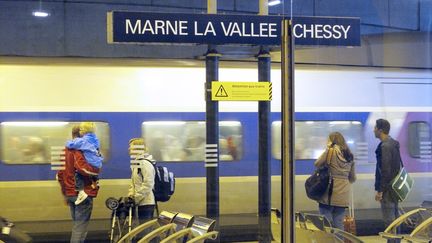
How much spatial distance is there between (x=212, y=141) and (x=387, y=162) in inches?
72.1

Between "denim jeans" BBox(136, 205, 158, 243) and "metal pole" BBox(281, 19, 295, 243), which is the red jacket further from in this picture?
"metal pole" BBox(281, 19, 295, 243)

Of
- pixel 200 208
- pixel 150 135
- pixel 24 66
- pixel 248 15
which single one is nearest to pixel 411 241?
pixel 248 15

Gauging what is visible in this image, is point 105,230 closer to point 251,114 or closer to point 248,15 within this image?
point 251,114

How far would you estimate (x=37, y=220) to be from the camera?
21.4ft

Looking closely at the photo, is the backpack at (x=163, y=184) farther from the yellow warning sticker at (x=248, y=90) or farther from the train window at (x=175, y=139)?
the yellow warning sticker at (x=248, y=90)

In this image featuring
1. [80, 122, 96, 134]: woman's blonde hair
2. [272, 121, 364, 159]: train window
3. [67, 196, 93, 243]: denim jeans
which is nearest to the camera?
[67, 196, 93, 243]: denim jeans

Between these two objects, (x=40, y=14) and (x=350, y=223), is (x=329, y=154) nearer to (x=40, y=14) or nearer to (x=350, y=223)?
(x=350, y=223)

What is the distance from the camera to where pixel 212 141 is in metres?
6.89

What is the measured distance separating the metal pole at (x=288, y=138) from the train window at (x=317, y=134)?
10.5 feet

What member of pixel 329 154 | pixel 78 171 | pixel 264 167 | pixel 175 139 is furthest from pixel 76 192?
pixel 329 154

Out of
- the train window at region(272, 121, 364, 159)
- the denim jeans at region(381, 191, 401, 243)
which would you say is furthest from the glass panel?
the denim jeans at region(381, 191, 401, 243)

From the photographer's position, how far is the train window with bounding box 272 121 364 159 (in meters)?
6.66

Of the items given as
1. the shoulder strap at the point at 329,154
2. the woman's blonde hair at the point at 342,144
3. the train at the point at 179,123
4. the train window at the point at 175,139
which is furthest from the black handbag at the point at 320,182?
the train window at the point at 175,139

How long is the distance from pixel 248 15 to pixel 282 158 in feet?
7.37
